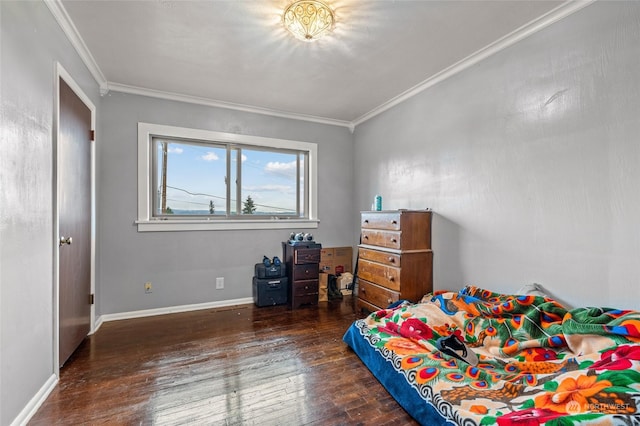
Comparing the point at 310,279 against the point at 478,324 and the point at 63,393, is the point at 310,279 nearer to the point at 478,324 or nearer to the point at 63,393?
the point at 478,324

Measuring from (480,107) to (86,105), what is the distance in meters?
3.63

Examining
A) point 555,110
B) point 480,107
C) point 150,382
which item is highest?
point 480,107

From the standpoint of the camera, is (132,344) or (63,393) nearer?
(63,393)

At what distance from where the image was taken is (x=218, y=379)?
2.02 m

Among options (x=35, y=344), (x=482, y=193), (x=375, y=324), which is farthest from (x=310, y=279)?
(x=35, y=344)

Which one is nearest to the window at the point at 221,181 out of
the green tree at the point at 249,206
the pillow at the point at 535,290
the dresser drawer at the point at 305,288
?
the green tree at the point at 249,206

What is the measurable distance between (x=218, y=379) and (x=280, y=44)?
105 inches

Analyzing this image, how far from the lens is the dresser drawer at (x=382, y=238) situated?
2921 millimetres

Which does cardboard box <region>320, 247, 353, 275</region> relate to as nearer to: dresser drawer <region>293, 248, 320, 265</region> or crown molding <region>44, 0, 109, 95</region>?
dresser drawer <region>293, 248, 320, 265</region>

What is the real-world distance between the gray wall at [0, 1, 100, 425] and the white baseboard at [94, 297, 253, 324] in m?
1.27

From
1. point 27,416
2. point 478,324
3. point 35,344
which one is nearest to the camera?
point 27,416

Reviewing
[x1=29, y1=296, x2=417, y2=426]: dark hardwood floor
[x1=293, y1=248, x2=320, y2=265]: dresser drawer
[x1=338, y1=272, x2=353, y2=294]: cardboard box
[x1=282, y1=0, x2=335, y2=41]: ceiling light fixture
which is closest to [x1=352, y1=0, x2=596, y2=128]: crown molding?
[x1=282, y1=0, x2=335, y2=41]: ceiling light fixture

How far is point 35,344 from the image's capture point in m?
1.73

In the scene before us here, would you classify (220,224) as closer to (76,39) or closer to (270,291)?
(270,291)
